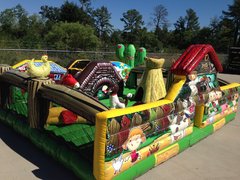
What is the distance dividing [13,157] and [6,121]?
1325 millimetres

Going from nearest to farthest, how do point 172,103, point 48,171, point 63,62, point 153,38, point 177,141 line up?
point 48,171
point 172,103
point 177,141
point 63,62
point 153,38

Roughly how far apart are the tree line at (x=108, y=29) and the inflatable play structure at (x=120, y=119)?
22039 mm

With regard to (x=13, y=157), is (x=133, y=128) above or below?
above

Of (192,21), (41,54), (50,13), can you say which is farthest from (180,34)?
(41,54)

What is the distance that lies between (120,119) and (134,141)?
442 millimetres

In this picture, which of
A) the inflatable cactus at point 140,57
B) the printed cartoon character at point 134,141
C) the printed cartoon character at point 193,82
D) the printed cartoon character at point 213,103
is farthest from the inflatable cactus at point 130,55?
the printed cartoon character at point 134,141

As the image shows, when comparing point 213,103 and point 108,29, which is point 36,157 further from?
point 108,29

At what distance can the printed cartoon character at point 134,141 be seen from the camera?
11.0 feet

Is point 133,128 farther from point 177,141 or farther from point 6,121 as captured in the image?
point 6,121

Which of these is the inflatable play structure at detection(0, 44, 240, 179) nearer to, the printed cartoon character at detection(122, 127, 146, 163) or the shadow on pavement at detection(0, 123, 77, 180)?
the printed cartoon character at detection(122, 127, 146, 163)

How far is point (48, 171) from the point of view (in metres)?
3.77

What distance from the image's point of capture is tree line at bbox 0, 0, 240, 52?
29.3 metres

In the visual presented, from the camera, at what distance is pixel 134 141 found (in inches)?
135

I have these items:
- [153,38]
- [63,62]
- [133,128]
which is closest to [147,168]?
[133,128]
